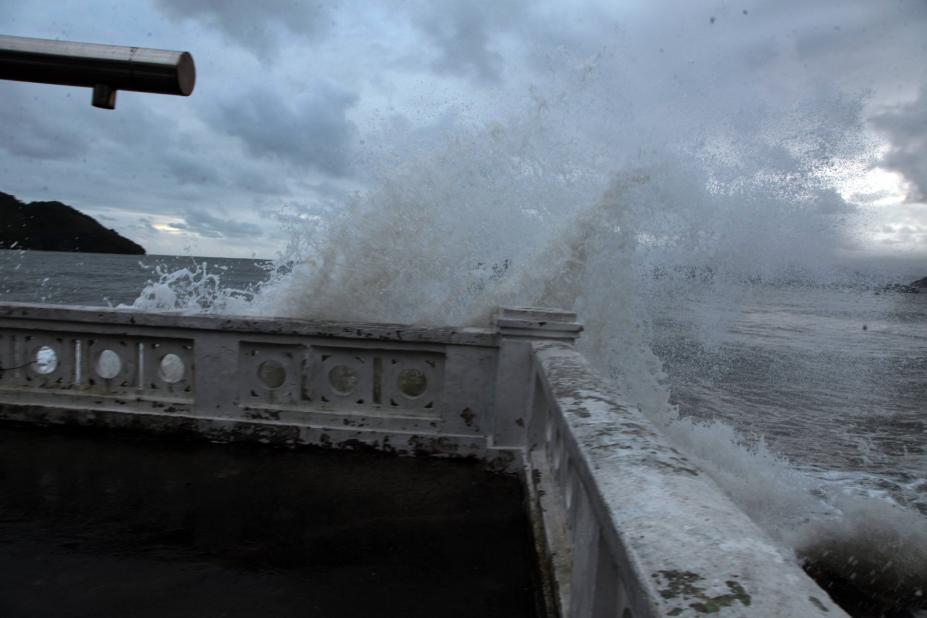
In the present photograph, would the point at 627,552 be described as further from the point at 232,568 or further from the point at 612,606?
the point at 232,568

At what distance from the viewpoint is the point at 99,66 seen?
1.46 metres

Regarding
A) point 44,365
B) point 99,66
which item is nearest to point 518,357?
point 99,66

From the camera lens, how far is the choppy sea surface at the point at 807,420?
20.8 feet

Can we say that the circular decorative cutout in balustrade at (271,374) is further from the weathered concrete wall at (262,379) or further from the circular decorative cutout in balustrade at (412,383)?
the circular decorative cutout in balustrade at (412,383)

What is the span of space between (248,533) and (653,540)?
2.74m

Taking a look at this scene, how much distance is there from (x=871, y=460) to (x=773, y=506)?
151 inches

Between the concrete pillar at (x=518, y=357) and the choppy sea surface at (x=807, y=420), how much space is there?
10.6 feet

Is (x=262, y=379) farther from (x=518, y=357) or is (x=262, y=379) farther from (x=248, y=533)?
(x=518, y=357)

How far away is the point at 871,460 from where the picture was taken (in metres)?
9.60

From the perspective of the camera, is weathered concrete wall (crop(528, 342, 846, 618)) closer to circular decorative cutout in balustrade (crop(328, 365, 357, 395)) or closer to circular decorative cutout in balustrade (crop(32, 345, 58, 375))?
circular decorative cutout in balustrade (crop(328, 365, 357, 395))

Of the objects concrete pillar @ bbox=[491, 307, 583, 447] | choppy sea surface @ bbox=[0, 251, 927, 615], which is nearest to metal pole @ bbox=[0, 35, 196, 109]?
concrete pillar @ bbox=[491, 307, 583, 447]

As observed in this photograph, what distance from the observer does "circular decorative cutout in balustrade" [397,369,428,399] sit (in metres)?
4.72

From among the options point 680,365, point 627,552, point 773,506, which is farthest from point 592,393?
point 680,365

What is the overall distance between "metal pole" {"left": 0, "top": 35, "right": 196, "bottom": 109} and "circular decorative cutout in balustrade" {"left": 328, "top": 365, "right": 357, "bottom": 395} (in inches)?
130
